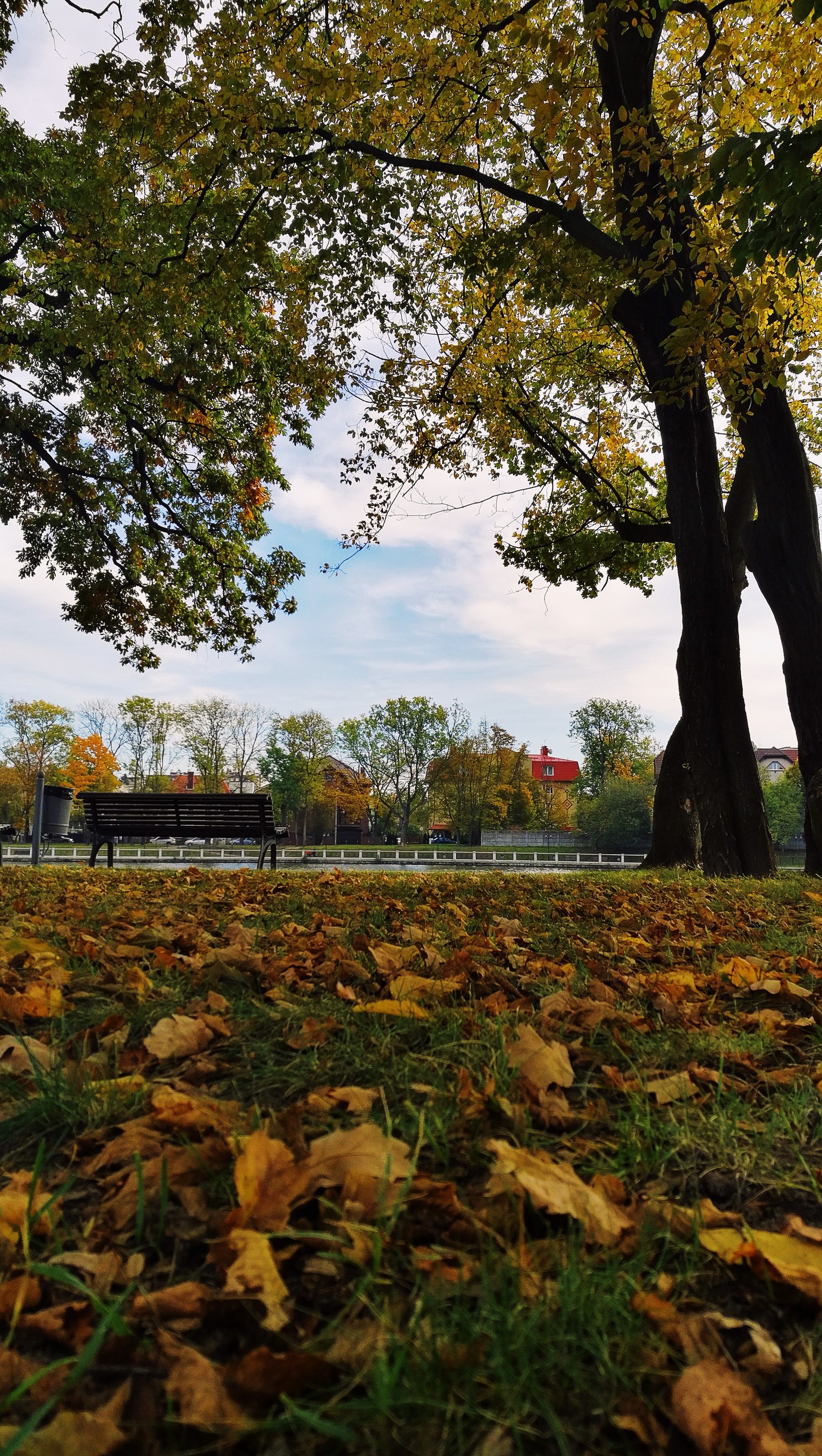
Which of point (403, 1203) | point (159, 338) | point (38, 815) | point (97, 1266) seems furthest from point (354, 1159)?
point (159, 338)

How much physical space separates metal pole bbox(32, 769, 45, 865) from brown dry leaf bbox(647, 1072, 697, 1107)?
894 cm

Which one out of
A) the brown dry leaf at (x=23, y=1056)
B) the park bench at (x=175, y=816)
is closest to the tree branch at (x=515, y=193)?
the park bench at (x=175, y=816)

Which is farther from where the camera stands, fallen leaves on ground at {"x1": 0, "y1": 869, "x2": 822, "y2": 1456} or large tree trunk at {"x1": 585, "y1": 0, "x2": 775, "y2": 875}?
large tree trunk at {"x1": 585, "y1": 0, "x2": 775, "y2": 875}

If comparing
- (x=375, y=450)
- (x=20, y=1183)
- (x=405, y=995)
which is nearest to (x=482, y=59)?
(x=375, y=450)

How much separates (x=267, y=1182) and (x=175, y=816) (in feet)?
33.4

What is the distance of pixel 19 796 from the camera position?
175 ft

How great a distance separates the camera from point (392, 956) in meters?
2.79

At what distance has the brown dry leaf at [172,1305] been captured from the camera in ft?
3.39

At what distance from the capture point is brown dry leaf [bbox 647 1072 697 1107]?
1.74m

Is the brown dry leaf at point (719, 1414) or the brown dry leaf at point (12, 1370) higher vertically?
the brown dry leaf at point (12, 1370)

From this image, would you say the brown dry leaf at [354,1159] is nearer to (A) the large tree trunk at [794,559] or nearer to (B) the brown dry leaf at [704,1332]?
(B) the brown dry leaf at [704,1332]

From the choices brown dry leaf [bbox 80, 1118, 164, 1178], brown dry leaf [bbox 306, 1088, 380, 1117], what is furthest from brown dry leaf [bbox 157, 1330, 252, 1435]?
brown dry leaf [bbox 306, 1088, 380, 1117]

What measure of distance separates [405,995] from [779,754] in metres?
87.8

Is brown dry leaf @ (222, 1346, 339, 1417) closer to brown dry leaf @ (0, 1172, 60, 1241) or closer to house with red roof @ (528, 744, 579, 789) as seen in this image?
brown dry leaf @ (0, 1172, 60, 1241)
